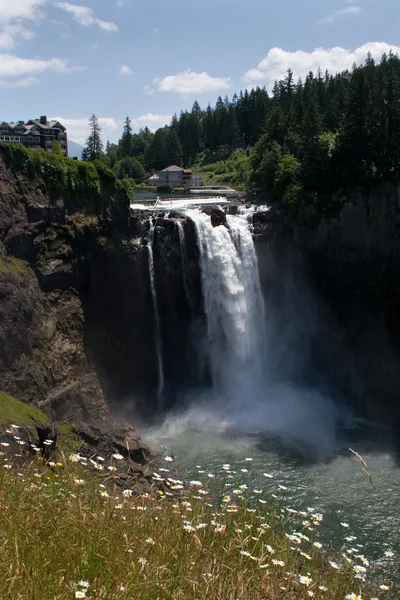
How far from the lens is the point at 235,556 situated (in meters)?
5.66

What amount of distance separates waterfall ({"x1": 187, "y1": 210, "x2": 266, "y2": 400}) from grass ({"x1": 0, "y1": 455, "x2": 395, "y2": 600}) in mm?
24718

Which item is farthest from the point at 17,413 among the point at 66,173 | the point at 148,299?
the point at 66,173

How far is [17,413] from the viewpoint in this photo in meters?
18.9

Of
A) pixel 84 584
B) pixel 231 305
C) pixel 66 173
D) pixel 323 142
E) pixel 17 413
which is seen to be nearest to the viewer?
pixel 84 584

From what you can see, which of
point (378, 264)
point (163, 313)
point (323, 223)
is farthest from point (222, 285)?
point (378, 264)

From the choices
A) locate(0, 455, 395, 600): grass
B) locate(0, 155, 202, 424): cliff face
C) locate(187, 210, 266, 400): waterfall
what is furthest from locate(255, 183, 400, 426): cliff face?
locate(0, 455, 395, 600): grass

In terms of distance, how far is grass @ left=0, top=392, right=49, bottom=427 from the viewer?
58.3 feet

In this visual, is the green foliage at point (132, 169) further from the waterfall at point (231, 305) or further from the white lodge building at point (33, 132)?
the waterfall at point (231, 305)

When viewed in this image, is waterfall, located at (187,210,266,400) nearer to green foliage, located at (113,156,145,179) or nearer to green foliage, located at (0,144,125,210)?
green foliage, located at (0,144,125,210)

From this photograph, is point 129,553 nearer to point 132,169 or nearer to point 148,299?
point 148,299

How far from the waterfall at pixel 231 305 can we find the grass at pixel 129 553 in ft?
81.1

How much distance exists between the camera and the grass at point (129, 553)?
461cm

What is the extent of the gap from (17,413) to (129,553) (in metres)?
14.8

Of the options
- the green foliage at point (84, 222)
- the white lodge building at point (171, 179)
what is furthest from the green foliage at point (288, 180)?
the white lodge building at point (171, 179)
